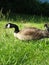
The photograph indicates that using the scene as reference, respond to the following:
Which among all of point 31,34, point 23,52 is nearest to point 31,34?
point 31,34

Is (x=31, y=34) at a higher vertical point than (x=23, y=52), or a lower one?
higher

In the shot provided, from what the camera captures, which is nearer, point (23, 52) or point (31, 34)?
point (23, 52)

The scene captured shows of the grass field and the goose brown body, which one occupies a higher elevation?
the goose brown body

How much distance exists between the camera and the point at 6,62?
732cm

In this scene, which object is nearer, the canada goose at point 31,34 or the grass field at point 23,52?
the grass field at point 23,52

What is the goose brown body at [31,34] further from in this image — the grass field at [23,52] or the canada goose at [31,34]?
the grass field at [23,52]

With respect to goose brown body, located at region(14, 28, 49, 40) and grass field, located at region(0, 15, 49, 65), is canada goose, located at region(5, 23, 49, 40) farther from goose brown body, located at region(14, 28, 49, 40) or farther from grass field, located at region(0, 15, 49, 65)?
grass field, located at region(0, 15, 49, 65)

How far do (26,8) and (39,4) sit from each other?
128 cm

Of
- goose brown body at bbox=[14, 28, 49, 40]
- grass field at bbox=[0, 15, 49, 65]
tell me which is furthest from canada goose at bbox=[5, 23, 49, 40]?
grass field at bbox=[0, 15, 49, 65]

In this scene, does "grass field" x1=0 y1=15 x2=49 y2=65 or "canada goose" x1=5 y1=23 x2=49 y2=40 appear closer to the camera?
"grass field" x1=0 y1=15 x2=49 y2=65

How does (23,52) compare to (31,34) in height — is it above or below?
below

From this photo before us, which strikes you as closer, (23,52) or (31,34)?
(23,52)

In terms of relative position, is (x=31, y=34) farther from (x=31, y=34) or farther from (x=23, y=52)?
(x=23, y=52)

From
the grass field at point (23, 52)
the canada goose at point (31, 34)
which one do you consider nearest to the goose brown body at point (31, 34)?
the canada goose at point (31, 34)
